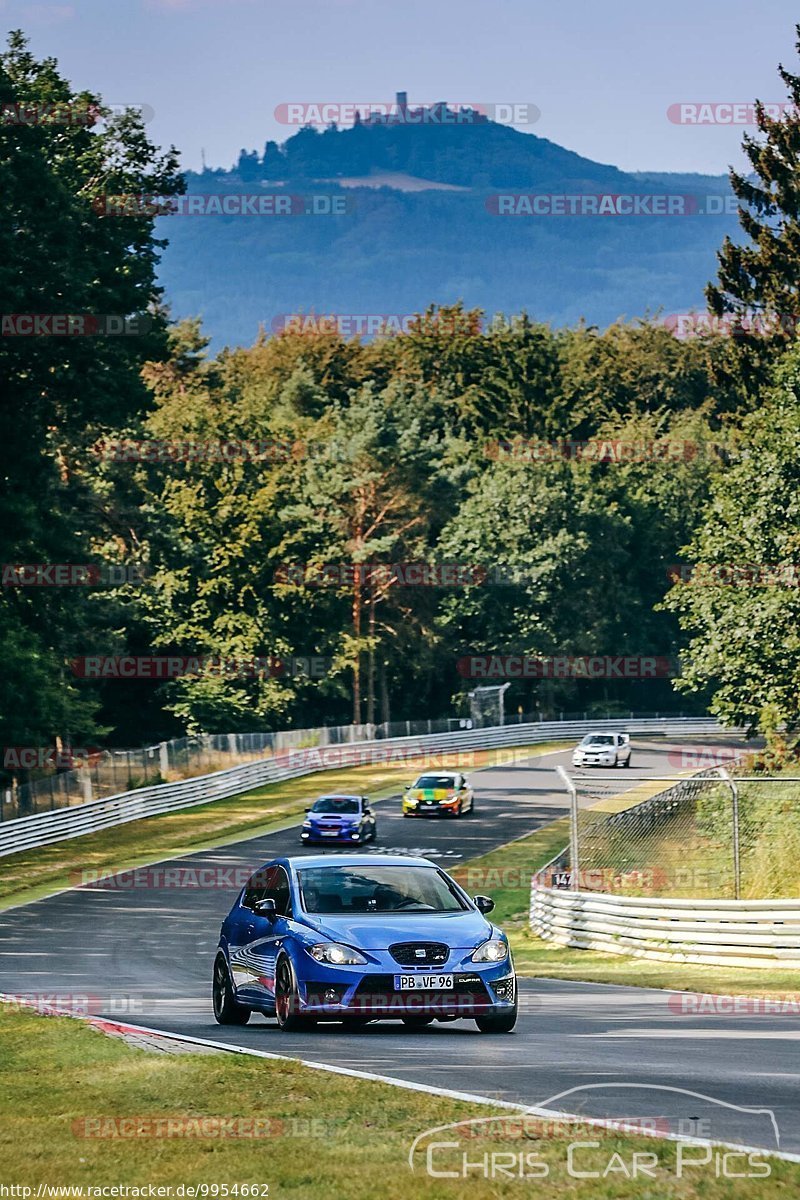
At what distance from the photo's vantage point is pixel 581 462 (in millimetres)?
103812

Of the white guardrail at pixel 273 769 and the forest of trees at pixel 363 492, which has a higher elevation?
the forest of trees at pixel 363 492

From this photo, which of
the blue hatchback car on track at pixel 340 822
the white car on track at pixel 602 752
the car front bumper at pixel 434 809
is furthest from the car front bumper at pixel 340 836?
the white car on track at pixel 602 752

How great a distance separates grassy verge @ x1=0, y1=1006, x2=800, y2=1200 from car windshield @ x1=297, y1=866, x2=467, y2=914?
122 inches

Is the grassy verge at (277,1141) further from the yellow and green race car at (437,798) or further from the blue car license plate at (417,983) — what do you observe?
the yellow and green race car at (437,798)

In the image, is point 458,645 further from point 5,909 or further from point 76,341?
point 5,909

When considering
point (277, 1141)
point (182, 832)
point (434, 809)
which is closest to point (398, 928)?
point (277, 1141)

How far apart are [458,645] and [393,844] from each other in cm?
5013

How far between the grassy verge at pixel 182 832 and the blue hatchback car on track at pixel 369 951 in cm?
2308

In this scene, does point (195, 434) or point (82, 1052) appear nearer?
point (82, 1052)

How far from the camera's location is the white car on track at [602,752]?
229ft

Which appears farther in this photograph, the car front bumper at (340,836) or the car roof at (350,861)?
the car front bumper at (340,836)

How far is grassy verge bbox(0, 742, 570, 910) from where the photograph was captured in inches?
1663

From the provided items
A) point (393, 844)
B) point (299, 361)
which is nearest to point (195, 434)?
point (299, 361)

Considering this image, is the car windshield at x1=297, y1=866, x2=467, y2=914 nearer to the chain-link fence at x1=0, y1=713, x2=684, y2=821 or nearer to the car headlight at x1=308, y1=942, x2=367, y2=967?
the car headlight at x1=308, y1=942, x2=367, y2=967
